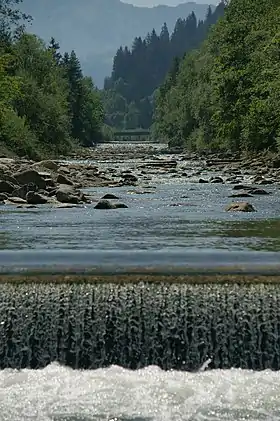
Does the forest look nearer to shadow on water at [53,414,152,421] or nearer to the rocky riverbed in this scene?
the rocky riverbed

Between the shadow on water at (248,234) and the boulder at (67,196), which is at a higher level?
the shadow on water at (248,234)

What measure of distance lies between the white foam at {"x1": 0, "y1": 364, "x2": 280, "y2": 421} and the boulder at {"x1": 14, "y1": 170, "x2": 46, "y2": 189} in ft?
48.1

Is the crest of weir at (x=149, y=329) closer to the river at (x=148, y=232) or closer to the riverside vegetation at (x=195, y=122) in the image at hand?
the river at (x=148, y=232)

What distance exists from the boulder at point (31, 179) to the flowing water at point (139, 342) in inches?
455

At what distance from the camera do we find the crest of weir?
925 centimetres

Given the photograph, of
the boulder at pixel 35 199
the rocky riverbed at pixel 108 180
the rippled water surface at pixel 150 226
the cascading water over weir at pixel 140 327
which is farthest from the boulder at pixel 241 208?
the cascading water over weir at pixel 140 327

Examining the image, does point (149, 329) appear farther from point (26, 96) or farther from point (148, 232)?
point (26, 96)

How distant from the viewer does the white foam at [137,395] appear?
747 centimetres

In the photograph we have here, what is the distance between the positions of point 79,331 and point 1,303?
1.03 meters

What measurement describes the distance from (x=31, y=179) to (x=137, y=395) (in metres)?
16.2

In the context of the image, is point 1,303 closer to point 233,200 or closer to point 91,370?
point 91,370

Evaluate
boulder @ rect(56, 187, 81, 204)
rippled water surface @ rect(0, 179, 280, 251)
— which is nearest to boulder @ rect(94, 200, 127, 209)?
rippled water surface @ rect(0, 179, 280, 251)

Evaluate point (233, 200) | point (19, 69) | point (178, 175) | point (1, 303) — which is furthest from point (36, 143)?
point (1, 303)

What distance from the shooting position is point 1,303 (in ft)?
30.9
